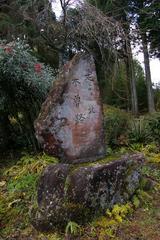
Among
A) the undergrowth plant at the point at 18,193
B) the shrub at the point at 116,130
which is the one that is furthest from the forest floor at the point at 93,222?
the shrub at the point at 116,130

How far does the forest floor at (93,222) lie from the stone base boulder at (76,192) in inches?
5.6

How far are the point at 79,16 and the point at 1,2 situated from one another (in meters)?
5.99

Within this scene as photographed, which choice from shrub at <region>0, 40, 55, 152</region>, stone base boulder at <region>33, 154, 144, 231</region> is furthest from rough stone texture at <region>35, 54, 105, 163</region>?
shrub at <region>0, 40, 55, 152</region>

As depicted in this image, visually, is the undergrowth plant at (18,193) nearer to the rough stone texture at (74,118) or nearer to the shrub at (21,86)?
the rough stone texture at (74,118)

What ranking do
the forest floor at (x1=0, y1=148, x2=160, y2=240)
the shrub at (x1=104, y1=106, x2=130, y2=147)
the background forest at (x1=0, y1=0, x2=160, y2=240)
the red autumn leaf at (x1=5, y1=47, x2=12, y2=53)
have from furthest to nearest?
the shrub at (x1=104, y1=106, x2=130, y2=147) → the red autumn leaf at (x1=5, y1=47, x2=12, y2=53) → the background forest at (x1=0, y1=0, x2=160, y2=240) → the forest floor at (x1=0, y1=148, x2=160, y2=240)

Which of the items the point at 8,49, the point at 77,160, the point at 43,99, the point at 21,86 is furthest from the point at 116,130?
the point at 77,160

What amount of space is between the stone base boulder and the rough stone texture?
0.25 m

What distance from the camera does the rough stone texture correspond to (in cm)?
456

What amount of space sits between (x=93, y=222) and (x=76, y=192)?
1.40 ft

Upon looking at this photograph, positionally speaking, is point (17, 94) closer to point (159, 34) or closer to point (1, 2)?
point (1, 2)

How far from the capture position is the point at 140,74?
17469 mm

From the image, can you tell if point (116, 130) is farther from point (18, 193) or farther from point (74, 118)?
point (74, 118)

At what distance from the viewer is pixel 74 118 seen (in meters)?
4.62

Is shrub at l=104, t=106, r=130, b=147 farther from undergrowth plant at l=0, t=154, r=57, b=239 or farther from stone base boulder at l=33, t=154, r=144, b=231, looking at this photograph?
stone base boulder at l=33, t=154, r=144, b=231
